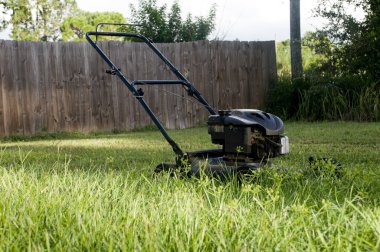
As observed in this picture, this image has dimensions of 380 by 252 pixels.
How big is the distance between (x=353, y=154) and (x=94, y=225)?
13.6 feet

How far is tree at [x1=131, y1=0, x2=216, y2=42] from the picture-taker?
14.7m

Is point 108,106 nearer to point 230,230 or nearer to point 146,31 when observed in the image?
point 146,31

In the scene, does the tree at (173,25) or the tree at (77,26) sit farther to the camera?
the tree at (77,26)

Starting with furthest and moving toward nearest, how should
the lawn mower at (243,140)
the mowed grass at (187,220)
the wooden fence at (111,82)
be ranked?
the wooden fence at (111,82) → the lawn mower at (243,140) → the mowed grass at (187,220)

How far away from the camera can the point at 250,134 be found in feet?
14.1

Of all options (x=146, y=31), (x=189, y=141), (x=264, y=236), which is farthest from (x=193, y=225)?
(x=146, y=31)

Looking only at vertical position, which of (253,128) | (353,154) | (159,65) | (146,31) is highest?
(146,31)

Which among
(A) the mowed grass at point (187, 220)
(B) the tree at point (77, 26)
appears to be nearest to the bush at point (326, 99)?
(A) the mowed grass at point (187, 220)

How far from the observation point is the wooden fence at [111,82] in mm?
10617

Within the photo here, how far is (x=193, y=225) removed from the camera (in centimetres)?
234

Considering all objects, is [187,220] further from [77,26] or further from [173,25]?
[77,26]

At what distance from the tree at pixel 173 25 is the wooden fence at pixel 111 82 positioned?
7.24 feet

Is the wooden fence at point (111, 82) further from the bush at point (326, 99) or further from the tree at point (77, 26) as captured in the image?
the tree at point (77, 26)

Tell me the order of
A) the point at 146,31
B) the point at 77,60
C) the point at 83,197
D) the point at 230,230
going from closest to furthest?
the point at 230,230 < the point at 83,197 < the point at 77,60 < the point at 146,31
